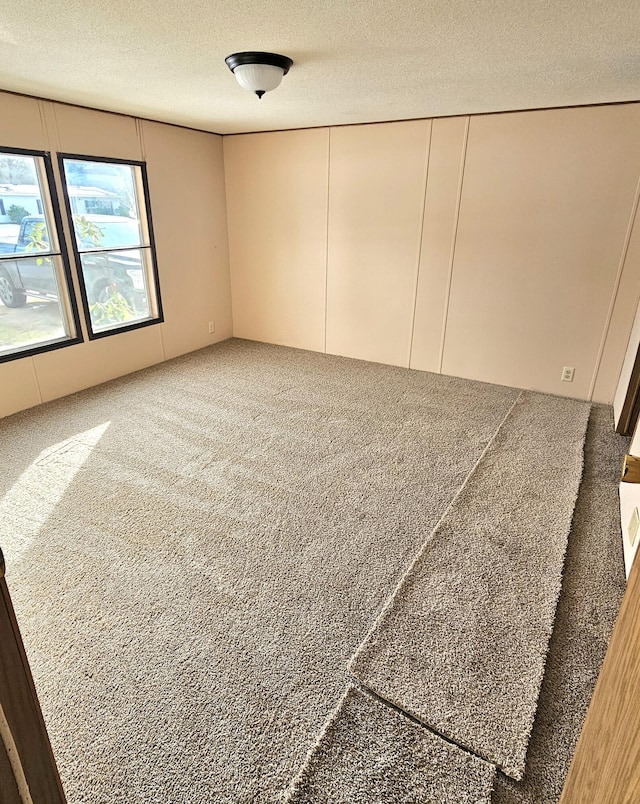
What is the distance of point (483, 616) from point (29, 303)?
147 inches

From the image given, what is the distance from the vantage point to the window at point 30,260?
3.29 m

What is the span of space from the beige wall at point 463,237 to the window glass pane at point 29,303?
2203mm

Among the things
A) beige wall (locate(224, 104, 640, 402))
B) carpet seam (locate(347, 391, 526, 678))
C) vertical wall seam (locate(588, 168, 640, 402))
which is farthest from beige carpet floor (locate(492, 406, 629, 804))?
beige wall (locate(224, 104, 640, 402))

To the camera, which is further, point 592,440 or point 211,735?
point 592,440

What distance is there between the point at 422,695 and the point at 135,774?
0.89m

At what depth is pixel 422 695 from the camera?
1.51 m

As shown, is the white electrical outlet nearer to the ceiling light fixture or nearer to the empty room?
the empty room

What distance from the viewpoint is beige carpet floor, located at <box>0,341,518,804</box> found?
55.5 inches

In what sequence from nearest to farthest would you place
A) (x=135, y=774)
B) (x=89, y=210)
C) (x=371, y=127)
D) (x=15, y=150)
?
(x=135, y=774) → (x=15, y=150) → (x=89, y=210) → (x=371, y=127)

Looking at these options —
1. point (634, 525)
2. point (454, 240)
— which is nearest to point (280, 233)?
point (454, 240)

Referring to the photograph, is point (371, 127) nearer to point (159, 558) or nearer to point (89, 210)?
point (89, 210)

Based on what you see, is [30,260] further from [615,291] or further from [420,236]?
[615,291]

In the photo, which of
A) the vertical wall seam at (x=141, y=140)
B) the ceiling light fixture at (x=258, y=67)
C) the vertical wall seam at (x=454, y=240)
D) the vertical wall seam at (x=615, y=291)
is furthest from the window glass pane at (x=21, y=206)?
the vertical wall seam at (x=615, y=291)

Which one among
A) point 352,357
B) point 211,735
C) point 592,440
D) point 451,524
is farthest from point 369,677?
point 352,357
